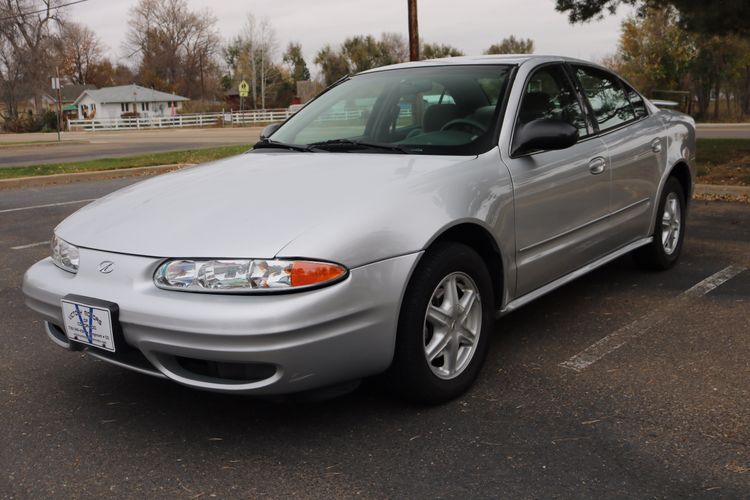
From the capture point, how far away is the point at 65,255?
3260mm

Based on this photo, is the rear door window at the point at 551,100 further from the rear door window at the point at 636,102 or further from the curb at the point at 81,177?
the curb at the point at 81,177

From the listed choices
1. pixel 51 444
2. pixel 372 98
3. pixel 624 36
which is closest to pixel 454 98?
pixel 372 98

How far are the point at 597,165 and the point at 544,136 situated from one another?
0.74m

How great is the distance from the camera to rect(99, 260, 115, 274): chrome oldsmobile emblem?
2.94 m

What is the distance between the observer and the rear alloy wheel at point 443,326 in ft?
9.86

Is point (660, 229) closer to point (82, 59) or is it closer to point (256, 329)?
point (256, 329)

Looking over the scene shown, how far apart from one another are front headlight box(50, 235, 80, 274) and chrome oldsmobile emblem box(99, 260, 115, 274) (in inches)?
9.1

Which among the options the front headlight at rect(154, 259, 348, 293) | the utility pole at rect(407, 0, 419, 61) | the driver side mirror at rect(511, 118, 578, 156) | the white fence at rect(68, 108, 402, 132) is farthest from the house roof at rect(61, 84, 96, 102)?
the front headlight at rect(154, 259, 348, 293)

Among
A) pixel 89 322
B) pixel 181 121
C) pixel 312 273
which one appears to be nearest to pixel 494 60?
pixel 312 273

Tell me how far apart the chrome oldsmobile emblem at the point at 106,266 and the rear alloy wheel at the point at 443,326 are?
44.4 inches

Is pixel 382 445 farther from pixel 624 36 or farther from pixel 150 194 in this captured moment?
pixel 624 36

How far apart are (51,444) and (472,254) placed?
187cm

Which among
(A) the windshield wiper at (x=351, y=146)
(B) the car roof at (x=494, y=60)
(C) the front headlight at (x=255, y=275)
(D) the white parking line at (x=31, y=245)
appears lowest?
(D) the white parking line at (x=31, y=245)

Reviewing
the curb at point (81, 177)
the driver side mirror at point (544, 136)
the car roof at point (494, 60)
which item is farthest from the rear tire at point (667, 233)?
the curb at point (81, 177)
